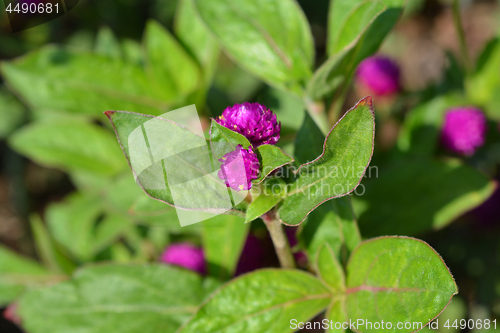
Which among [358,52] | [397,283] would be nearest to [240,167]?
[397,283]

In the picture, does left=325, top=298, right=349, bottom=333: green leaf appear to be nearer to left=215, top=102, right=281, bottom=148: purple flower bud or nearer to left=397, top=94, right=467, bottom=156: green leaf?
left=215, top=102, right=281, bottom=148: purple flower bud

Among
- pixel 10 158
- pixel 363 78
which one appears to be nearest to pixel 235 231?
pixel 363 78

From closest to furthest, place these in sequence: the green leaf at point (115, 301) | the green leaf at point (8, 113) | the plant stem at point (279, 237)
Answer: the plant stem at point (279, 237)
the green leaf at point (115, 301)
the green leaf at point (8, 113)

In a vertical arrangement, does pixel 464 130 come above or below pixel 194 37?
below

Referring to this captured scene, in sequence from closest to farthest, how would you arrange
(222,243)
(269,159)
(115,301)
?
(269,159) → (115,301) → (222,243)

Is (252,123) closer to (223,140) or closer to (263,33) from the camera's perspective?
(223,140)

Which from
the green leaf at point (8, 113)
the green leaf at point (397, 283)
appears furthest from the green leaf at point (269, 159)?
the green leaf at point (8, 113)

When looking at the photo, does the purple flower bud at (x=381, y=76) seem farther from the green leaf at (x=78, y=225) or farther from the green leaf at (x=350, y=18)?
the green leaf at (x=78, y=225)
